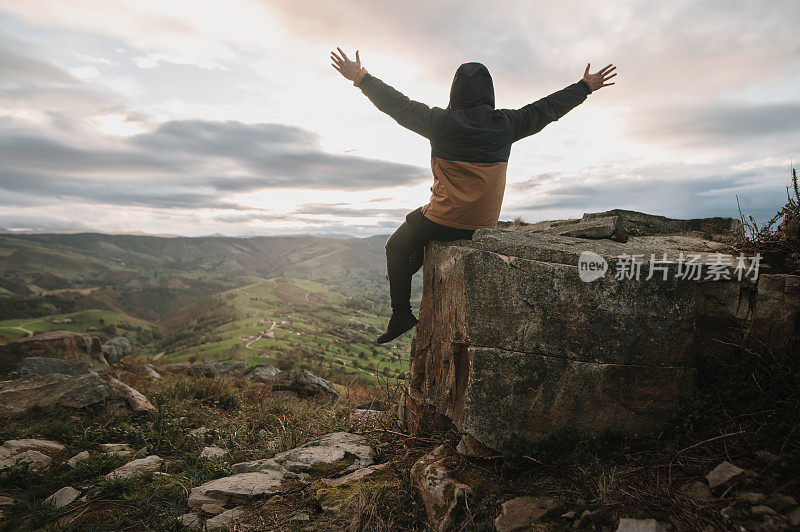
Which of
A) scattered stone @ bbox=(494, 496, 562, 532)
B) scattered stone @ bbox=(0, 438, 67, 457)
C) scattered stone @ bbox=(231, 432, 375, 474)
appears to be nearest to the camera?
scattered stone @ bbox=(494, 496, 562, 532)

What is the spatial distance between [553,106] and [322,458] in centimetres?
591

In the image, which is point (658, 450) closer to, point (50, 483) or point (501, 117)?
point (501, 117)

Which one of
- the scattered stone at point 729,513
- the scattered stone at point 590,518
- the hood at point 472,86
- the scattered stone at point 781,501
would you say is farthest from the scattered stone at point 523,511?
the hood at point 472,86

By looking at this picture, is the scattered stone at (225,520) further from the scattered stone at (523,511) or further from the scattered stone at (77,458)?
the scattered stone at (77,458)

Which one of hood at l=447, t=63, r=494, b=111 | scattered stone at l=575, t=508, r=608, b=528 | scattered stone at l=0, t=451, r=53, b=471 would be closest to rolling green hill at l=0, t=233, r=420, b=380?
scattered stone at l=0, t=451, r=53, b=471

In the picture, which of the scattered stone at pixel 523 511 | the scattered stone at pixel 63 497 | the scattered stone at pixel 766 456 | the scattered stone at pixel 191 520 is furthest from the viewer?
the scattered stone at pixel 63 497

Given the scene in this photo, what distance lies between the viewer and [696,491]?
9.25 feet

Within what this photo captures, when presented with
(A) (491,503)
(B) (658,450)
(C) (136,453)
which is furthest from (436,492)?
(C) (136,453)

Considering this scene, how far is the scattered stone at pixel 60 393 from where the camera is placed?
7.44 meters

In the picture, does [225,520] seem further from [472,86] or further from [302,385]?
[302,385]

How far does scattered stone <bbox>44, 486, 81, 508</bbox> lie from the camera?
4711 millimetres

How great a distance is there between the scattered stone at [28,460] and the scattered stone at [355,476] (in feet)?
15.8

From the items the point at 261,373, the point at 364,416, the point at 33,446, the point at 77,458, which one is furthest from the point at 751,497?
the point at 261,373

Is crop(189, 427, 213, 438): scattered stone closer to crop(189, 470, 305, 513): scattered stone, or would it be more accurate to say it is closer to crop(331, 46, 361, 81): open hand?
crop(189, 470, 305, 513): scattered stone
